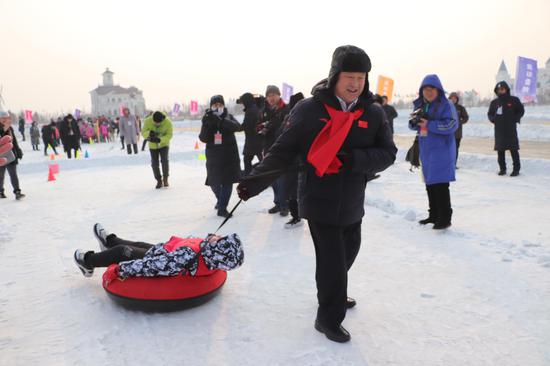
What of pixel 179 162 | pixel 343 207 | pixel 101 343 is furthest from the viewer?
pixel 179 162

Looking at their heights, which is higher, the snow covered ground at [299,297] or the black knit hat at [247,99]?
the black knit hat at [247,99]

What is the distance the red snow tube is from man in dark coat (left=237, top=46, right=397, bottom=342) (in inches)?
37.0

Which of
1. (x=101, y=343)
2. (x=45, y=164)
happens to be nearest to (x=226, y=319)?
(x=101, y=343)

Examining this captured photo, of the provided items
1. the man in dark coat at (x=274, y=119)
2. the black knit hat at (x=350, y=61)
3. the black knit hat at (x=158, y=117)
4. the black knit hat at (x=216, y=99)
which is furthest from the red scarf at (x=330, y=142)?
the black knit hat at (x=158, y=117)

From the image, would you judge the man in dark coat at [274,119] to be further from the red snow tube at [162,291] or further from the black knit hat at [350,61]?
the black knit hat at [350,61]

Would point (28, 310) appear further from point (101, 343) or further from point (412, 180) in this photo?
point (412, 180)

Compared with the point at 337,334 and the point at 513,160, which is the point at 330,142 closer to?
the point at 337,334

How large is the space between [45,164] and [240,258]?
14.0 m

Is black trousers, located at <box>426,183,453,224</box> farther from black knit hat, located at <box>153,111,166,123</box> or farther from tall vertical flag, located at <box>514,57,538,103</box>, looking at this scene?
tall vertical flag, located at <box>514,57,538,103</box>

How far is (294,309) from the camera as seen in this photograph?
3217mm

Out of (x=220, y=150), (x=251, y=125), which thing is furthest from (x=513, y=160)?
(x=220, y=150)

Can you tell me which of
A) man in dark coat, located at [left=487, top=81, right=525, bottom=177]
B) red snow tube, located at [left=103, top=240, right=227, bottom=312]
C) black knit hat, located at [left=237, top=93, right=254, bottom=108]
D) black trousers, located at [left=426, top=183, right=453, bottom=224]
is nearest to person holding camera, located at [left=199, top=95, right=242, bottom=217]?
black knit hat, located at [left=237, top=93, right=254, bottom=108]

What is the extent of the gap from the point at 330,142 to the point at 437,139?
10.0 ft

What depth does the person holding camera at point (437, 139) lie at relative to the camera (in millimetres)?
Result: 4871
